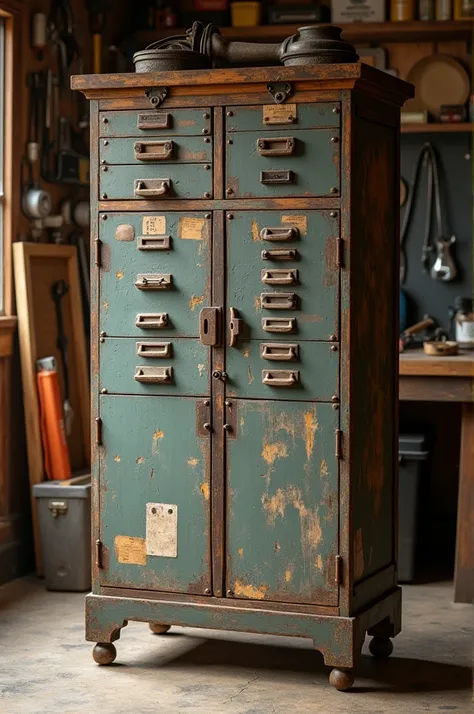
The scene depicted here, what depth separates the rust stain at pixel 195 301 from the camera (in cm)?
403

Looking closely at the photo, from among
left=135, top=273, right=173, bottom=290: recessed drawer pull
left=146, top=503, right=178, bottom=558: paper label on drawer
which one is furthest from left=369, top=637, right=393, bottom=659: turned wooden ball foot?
left=135, top=273, right=173, bottom=290: recessed drawer pull

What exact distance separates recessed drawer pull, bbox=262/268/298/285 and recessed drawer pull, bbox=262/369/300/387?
0.29 m

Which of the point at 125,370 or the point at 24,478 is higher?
the point at 125,370

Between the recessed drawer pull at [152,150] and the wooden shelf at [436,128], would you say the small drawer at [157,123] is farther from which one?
the wooden shelf at [436,128]

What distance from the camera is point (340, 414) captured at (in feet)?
12.8

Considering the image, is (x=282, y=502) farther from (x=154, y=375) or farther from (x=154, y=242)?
(x=154, y=242)

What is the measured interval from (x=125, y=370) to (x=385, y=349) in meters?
0.92

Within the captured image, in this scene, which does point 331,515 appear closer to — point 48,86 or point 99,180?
point 99,180

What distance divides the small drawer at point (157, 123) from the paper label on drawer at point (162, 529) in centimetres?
126

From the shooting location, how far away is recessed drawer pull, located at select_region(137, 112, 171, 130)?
13.2ft

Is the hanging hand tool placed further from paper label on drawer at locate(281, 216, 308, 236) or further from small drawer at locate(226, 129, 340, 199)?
paper label on drawer at locate(281, 216, 308, 236)

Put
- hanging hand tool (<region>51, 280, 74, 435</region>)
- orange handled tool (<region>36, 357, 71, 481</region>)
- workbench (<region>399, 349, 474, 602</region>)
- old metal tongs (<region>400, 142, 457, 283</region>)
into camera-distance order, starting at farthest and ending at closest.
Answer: old metal tongs (<region>400, 142, 457, 283</region>) < hanging hand tool (<region>51, 280, 74, 435</region>) < orange handled tool (<region>36, 357, 71, 481</region>) < workbench (<region>399, 349, 474, 602</region>)

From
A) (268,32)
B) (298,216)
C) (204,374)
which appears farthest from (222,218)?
(268,32)

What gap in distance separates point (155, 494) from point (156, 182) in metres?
1.06
